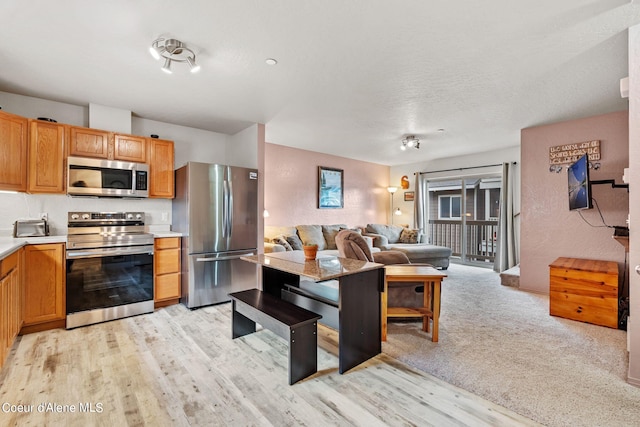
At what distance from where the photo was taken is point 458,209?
687 cm

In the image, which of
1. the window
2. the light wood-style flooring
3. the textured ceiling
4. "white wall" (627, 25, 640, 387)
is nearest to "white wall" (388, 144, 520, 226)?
the window

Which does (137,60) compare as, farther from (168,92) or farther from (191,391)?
(191,391)

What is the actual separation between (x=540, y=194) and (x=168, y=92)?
4.96m

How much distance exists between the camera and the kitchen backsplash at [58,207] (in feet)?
10.1

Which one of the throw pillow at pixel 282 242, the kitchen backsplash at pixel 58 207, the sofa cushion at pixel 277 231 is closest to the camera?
the kitchen backsplash at pixel 58 207

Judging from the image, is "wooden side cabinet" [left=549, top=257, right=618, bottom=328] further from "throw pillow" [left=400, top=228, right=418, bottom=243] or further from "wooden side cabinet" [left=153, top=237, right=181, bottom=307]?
"wooden side cabinet" [left=153, top=237, right=181, bottom=307]

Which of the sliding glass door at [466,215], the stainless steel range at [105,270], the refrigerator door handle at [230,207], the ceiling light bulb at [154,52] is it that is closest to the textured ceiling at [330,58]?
the ceiling light bulb at [154,52]

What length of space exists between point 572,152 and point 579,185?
0.90 meters

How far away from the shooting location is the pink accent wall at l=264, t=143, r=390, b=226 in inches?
216

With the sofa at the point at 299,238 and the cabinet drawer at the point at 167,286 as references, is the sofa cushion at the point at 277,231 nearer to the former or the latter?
the sofa at the point at 299,238

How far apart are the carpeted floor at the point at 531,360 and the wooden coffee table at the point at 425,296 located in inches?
6.8

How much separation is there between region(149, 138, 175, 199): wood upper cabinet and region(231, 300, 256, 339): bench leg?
1.95m

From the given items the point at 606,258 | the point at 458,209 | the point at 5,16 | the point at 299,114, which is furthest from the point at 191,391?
the point at 458,209

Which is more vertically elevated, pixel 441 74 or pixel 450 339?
pixel 441 74
